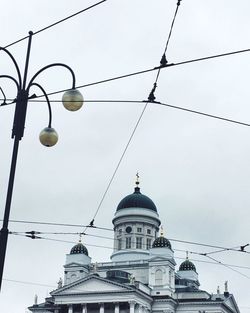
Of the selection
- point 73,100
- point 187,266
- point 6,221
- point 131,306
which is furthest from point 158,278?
point 6,221

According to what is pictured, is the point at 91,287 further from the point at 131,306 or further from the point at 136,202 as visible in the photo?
the point at 136,202

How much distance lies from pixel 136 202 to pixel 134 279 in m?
14.8

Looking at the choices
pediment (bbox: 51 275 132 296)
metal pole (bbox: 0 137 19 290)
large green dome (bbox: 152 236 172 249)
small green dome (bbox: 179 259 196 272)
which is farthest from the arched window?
metal pole (bbox: 0 137 19 290)

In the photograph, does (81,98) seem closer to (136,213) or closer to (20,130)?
(20,130)

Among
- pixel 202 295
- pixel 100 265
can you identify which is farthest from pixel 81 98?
pixel 100 265

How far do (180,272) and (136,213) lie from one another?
8.97 metres

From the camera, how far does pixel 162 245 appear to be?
228 feet

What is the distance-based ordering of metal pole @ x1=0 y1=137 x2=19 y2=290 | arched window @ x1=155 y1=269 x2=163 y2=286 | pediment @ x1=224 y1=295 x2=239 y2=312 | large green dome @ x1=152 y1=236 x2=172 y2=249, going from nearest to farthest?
metal pole @ x1=0 y1=137 x2=19 y2=290, arched window @ x1=155 y1=269 x2=163 y2=286, large green dome @ x1=152 y1=236 x2=172 y2=249, pediment @ x1=224 y1=295 x2=239 y2=312

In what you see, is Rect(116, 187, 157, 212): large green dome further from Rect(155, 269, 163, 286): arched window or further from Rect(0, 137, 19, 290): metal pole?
Rect(0, 137, 19, 290): metal pole

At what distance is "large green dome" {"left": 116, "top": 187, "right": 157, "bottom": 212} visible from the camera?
78.0 m

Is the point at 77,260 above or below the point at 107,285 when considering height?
above

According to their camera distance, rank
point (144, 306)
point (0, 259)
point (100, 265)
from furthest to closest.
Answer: point (100, 265), point (144, 306), point (0, 259)

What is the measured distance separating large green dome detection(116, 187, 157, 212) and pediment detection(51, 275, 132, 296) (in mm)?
14575

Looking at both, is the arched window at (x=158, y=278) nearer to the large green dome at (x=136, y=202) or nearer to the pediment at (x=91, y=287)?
the pediment at (x=91, y=287)
